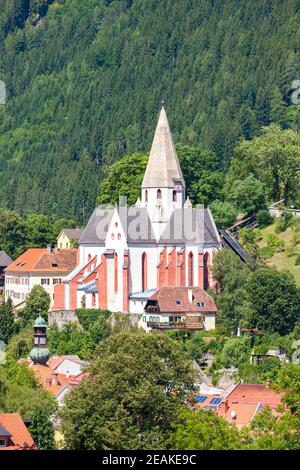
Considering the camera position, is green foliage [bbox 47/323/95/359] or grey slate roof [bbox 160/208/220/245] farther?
Result: grey slate roof [bbox 160/208/220/245]

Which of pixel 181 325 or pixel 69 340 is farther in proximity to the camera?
pixel 69 340

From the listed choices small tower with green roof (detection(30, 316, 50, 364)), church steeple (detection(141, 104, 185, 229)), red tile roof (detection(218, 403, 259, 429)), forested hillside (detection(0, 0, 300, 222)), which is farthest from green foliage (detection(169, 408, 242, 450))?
forested hillside (detection(0, 0, 300, 222))

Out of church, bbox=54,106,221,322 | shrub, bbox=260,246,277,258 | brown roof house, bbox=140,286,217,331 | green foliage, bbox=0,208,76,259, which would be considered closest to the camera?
brown roof house, bbox=140,286,217,331

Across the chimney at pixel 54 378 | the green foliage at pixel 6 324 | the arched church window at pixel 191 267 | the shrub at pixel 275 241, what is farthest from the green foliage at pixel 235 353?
the shrub at pixel 275 241

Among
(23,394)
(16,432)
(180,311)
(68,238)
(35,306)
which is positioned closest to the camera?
(16,432)

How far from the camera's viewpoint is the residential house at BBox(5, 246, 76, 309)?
4567 inches

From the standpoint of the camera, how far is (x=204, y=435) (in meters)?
66.6

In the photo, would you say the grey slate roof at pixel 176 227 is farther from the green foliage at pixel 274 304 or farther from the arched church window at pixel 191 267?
the green foliage at pixel 274 304

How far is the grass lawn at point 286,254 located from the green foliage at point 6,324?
13115 mm

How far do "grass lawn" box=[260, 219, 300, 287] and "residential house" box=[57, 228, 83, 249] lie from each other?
15122mm

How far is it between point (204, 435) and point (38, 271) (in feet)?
166

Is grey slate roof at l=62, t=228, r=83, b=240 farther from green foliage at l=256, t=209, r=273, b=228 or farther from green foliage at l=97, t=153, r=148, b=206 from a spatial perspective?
green foliage at l=256, t=209, r=273, b=228

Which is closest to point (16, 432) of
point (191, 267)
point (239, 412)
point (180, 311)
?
point (239, 412)

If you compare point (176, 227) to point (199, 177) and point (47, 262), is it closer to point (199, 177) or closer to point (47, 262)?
point (47, 262)
